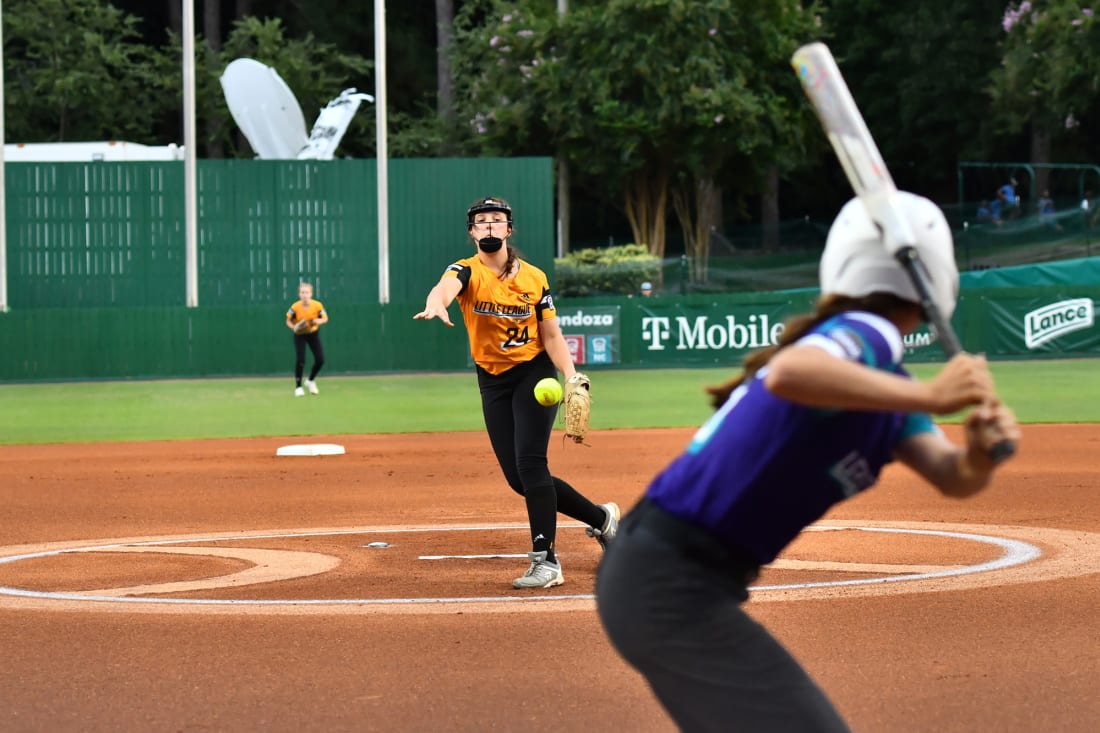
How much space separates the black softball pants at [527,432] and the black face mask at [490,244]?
0.66 meters

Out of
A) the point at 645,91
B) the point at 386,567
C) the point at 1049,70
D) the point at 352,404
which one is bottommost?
the point at 352,404

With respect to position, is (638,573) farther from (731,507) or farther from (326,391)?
(326,391)

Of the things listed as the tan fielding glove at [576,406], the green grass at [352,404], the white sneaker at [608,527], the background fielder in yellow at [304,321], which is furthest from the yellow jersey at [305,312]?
the tan fielding glove at [576,406]

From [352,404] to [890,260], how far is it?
2342 cm

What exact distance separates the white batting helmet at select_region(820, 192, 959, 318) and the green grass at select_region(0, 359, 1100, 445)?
59.1 feet

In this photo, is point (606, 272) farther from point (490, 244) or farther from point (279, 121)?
point (490, 244)

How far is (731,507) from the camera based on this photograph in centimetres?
365

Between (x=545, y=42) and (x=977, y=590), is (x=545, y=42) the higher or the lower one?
the higher one

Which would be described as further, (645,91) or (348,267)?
(645,91)

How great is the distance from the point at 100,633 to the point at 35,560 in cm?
296

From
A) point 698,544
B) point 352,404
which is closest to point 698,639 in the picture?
point 698,544

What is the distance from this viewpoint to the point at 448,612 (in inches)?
332

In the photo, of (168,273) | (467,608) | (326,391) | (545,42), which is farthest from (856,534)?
(545,42)

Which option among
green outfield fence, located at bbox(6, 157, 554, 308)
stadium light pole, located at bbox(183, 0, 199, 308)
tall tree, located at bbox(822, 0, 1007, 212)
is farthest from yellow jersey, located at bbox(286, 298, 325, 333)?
tall tree, located at bbox(822, 0, 1007, 212)
